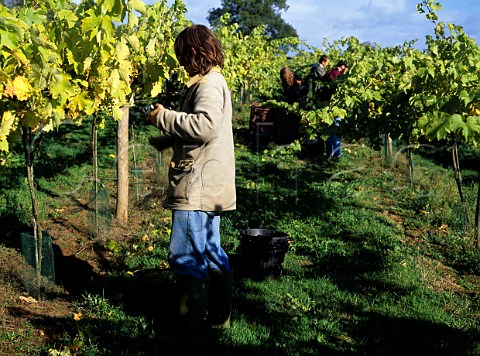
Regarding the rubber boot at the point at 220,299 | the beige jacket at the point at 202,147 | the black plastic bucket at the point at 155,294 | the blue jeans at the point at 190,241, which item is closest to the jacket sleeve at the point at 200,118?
the beige jacket at the point at 202,147

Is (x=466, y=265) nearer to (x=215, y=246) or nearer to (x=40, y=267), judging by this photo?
(x=215, y=246)

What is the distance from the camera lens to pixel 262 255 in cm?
441

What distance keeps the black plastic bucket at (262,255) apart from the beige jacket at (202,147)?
4.42ft

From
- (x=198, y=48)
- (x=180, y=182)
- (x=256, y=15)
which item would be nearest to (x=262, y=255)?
(x=180, y=182)

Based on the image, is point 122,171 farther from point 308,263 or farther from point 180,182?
point 180,182

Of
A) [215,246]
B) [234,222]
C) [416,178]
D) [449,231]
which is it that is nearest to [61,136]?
[234,222]

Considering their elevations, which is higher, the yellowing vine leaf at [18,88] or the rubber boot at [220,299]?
the yellowing vine leaf at [18,88]

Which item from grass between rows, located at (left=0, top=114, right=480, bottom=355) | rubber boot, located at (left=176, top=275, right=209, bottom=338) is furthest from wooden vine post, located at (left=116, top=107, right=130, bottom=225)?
rubber boot, located at (left=176, top=275, right=209, bottom=338)

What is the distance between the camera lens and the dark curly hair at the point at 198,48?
3.06 meters

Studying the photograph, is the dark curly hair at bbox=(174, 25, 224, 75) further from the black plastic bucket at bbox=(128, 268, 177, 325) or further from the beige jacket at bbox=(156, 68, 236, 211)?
the black plastic bucket at bbox=(128, 268, 177, 325)

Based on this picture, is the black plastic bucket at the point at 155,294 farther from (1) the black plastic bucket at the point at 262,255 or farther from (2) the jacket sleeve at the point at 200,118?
(2) the jacket sleeve at the point at 200,118

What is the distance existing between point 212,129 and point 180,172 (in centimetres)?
31

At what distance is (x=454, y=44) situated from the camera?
5207mm

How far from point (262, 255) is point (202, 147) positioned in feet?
5.15
